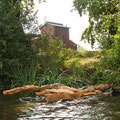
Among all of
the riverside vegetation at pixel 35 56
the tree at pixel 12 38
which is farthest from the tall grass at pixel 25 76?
the tree at pixel 12 38

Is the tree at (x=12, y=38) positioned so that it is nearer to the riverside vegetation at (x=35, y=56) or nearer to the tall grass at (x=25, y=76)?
the riverside vegetation at (x=35, y=56)

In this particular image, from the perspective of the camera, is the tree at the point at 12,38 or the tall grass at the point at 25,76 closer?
the tall grass at the point at 25,76

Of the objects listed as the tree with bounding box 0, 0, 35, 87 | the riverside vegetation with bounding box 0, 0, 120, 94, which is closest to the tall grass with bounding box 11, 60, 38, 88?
the riverside vegetation with bounding box 0, 0, 120, 94

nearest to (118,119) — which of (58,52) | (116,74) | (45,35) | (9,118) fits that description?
(9,118)

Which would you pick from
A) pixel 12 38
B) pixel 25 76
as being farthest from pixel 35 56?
pixel 25 76

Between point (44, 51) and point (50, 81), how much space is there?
6.91ft

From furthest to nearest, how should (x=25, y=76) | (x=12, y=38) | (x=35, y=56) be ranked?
1. (x=35, y=56)
2. (x=12, y=38)
3. (x=25, y=76)

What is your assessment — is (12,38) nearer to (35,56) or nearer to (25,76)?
(35,56)

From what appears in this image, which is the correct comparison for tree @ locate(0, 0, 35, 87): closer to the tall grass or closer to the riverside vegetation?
the riverside vegetation

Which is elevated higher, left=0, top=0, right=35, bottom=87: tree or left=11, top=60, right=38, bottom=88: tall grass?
left=0, top=0, right=35, bottom=87: tree

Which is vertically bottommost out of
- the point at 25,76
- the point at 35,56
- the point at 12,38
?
the point at 25,76

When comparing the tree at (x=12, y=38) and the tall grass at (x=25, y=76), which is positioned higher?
the tree at (x=12, y=38)

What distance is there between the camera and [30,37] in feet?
22.2

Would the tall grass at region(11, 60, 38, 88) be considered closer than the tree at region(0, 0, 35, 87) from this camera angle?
Yes
